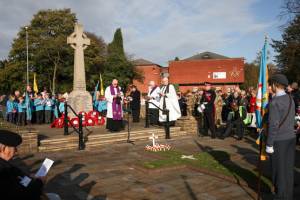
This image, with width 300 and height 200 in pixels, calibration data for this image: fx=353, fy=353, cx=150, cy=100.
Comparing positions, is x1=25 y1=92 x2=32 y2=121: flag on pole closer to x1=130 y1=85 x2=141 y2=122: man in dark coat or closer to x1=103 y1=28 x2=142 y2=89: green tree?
x1=130 y1=85 x2=141 y2=122: man in dark coat

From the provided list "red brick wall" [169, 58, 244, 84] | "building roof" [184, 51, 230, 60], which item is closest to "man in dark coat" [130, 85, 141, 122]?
"red brick wall" [169, 58, 244, 84]

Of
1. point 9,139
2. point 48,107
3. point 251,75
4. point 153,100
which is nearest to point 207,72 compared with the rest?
point 251,75

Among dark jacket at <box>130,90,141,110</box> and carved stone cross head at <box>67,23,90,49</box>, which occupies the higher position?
carved stone cross head at <box>67,23,90,49</box>

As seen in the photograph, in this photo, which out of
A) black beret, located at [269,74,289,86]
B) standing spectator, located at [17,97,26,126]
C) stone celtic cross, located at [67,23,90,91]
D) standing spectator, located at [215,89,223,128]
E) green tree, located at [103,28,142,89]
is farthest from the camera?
green tree, located at [103,28,142,89]

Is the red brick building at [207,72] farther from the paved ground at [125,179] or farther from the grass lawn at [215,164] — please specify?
the grass lawn at [215,164]

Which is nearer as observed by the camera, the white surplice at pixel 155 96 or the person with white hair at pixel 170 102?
the person with white hair at pixel 170 102

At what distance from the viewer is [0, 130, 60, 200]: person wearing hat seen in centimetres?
289

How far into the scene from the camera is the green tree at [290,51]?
3519cm

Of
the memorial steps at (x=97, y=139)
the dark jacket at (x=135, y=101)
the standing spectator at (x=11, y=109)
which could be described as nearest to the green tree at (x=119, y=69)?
the dark jacket at (x=135, y=101)

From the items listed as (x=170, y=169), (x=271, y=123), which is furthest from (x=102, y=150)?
(x=271, y=123)

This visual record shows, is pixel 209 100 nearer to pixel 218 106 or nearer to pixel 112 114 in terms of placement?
pixel 218 106

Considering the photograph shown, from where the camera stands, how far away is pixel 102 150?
1076cm

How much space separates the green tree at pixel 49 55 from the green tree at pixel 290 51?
24.3 metres

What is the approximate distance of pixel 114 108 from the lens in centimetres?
1360
